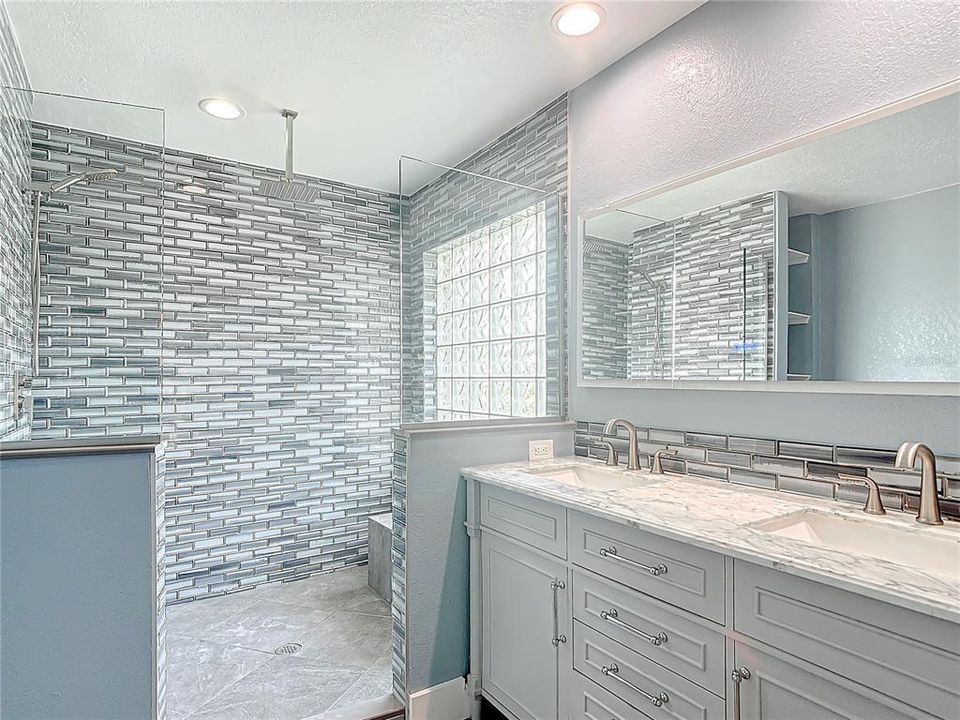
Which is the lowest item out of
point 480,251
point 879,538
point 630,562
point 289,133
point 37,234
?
point 630,562

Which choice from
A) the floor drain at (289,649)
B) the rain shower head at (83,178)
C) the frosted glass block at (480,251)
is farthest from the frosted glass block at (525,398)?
the rain shower head at (83,178)

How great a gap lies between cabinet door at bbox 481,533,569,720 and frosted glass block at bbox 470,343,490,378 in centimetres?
68

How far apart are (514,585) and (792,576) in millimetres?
1015

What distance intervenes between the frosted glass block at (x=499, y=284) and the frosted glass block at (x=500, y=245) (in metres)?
0.04

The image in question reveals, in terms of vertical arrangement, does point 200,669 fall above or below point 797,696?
below

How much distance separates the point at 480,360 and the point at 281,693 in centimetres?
158

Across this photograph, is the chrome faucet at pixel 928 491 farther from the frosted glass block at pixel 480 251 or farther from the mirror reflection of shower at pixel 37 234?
the mirror reflection of shower at pixel 37 234

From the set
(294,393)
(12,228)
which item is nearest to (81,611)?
(12,228)

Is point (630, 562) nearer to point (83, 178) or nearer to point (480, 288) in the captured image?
point (480, 288)

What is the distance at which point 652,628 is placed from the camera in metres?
1.41

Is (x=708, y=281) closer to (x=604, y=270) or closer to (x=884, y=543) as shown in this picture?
(x=604, y=270)

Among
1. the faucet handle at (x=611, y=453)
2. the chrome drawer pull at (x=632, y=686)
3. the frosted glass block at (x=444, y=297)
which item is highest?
the frosted glass block at (x=444, y=297)

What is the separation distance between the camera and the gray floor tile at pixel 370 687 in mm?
2163

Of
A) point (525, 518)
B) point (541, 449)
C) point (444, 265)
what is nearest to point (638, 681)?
point (525, 518)
